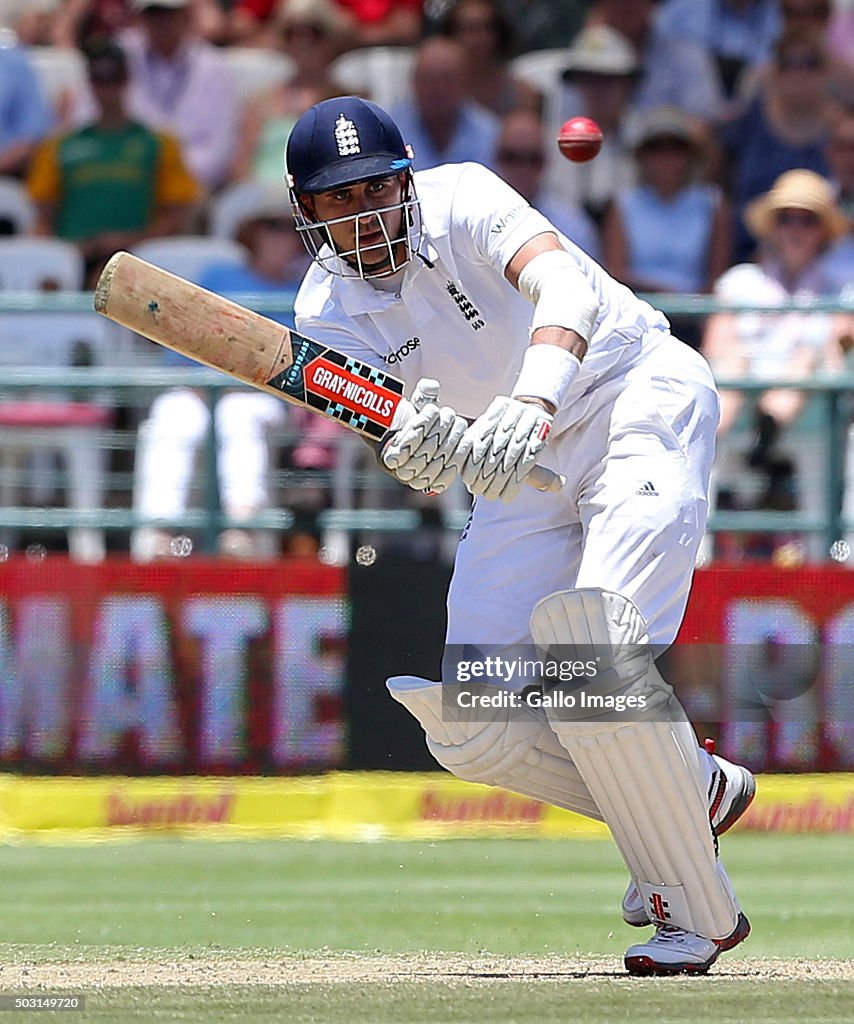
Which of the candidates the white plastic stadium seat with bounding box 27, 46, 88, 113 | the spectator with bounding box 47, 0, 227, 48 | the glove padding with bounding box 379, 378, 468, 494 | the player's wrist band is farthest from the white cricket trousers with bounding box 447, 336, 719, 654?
the spectator with bounding box 47, 0, 227, 48


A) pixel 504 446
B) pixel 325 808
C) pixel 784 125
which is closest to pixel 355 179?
pixel 504 446

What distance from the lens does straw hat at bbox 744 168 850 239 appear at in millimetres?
8469

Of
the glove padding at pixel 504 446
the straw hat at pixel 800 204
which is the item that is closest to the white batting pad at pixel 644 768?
the glove padding at pixel 504 446

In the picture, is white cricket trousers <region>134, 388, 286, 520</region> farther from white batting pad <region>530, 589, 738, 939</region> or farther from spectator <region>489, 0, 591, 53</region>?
white batting pad <region>530, 589, 738, 939</region>

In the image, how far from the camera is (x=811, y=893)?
6.01 m

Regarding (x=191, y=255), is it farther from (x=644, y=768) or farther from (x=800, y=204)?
(x=644, y=768)

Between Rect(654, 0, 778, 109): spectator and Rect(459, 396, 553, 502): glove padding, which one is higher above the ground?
Rect(654, 0, 778, 109): spectator

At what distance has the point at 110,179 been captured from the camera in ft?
30.6

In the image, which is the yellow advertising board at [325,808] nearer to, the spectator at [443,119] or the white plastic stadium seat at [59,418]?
the white plastic stadium seat at [59,418]

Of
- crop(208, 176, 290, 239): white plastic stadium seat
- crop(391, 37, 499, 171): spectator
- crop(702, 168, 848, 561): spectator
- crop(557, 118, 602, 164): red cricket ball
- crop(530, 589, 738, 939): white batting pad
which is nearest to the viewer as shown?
crop(530, 589, 738, 939): white batting pad

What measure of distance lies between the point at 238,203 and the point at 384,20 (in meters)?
1.52

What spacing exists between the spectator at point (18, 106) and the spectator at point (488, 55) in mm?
2058

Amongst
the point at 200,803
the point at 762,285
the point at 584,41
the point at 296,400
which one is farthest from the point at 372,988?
the point at 584,41

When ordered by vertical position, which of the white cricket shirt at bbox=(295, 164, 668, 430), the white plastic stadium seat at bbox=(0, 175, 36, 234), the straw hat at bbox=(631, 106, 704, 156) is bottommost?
the white cricket shirt at bbox=(295, 164, 668, 430)
